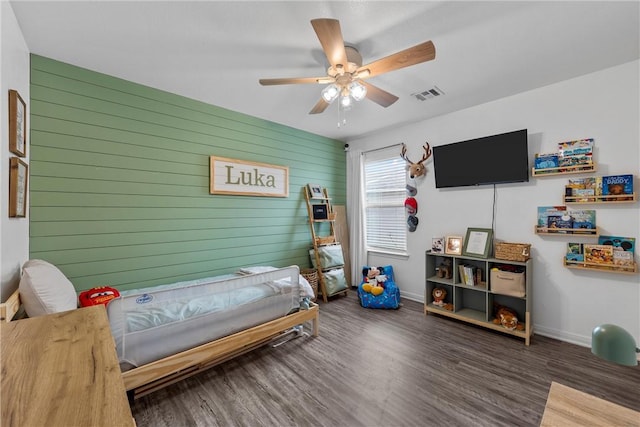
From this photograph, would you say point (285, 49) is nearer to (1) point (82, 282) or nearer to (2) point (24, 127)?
(2) point (24, 127)

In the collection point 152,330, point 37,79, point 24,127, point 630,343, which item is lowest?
point 152,330

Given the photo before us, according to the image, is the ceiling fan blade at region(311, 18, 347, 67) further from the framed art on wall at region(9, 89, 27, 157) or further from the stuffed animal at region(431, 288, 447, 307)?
the stuffed animal at region(431, 288, 447, 307)

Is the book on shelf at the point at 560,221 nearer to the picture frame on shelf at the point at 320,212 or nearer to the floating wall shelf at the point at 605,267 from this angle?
the floating wall shelf at the point at 605,267

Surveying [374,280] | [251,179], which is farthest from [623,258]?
[251,179]

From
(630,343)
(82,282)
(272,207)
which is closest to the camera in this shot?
(630,343)

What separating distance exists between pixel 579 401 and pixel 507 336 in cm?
224

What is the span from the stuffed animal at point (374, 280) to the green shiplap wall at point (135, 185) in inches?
51.5

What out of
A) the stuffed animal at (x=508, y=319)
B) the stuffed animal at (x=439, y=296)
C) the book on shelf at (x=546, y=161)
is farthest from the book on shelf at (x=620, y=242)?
the stuffed animal at (x=439, y=296)

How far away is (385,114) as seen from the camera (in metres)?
3.52

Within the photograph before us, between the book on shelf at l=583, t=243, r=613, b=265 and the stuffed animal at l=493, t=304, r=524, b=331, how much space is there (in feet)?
2.80

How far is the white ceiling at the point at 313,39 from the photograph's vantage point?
1.73 m

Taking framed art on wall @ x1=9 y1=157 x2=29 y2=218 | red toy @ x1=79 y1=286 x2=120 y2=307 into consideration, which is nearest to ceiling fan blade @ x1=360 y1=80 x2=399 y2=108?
framed art on wall @ x1=9 y1=157 x2=29 y2=218

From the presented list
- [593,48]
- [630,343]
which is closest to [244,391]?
[630,343]

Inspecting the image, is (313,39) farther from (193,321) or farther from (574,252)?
(574,252)
